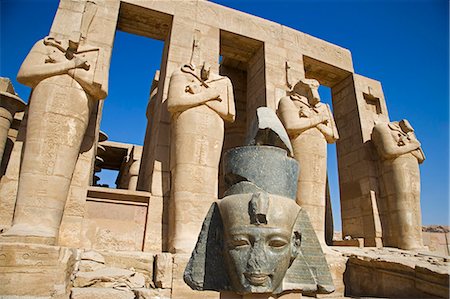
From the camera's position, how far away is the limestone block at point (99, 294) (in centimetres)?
319

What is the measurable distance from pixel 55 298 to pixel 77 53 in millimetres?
3607

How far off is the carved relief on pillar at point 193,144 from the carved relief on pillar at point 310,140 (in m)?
1.35

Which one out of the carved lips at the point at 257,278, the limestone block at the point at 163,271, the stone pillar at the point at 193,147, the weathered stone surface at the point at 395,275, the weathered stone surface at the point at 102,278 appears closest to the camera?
the carved lips at the point at 257,278

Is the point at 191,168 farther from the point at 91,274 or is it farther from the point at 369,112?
the point at 369,112

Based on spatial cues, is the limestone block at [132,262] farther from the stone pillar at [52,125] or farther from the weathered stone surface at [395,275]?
the weathered stone surface at [395,275]

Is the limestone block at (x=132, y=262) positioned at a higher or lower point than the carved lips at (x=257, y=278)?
lower

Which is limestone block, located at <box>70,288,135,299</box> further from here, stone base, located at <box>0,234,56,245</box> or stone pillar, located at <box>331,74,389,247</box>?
stone pillar, located at <box>331,74,389,247</box>

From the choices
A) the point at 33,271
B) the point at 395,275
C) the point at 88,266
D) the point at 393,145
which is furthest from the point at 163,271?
the point at 393,145

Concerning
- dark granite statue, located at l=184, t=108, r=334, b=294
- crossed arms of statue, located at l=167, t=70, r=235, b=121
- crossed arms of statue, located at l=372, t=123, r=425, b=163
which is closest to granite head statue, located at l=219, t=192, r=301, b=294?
dark granite statue, located at l=184, t=108, r=334, b=294

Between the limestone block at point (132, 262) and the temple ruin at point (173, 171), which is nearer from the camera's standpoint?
the temple ruin at point (173, 171)

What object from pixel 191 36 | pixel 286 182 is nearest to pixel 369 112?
pixel 191 36

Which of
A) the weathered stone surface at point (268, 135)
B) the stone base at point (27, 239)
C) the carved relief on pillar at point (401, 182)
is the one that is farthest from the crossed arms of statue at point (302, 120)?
the stone base at point (27, 239)

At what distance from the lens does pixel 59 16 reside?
5949mm

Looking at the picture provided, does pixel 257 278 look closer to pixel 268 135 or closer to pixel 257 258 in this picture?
pixel 257 258
